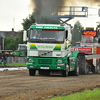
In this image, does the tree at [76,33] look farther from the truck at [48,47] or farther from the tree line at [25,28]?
the truck at [48,47]

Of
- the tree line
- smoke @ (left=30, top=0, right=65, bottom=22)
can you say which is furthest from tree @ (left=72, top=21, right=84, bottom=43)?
smoke @ (left=30, top=0, right=65, bottom=22)

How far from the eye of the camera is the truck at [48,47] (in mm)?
18781

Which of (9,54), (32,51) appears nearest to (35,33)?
(32,51)

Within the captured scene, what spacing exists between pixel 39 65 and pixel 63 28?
8.53ft

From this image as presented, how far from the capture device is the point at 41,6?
2791cm

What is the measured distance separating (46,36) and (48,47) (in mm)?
659

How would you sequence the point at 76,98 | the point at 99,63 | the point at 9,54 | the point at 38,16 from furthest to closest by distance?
the point at 9,54
the point at 38,16
the point at 99,63
the point at 76,98

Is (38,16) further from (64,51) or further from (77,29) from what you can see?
(77,29)

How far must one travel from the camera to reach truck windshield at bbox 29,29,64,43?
1878 centimetres

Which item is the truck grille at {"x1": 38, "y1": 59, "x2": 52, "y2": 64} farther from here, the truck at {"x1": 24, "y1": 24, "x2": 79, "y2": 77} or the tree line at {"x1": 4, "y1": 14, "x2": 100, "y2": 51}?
the tree line at {"x1": 4, "y1": 14, "x2": 100, "y2": 51}

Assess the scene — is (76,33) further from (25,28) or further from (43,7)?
(43,7)

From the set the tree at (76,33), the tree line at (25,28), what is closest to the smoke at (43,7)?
the tree line at (25,28)

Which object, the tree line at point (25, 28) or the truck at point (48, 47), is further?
the tree line at point (25, 28)

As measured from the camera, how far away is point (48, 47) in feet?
61.7
